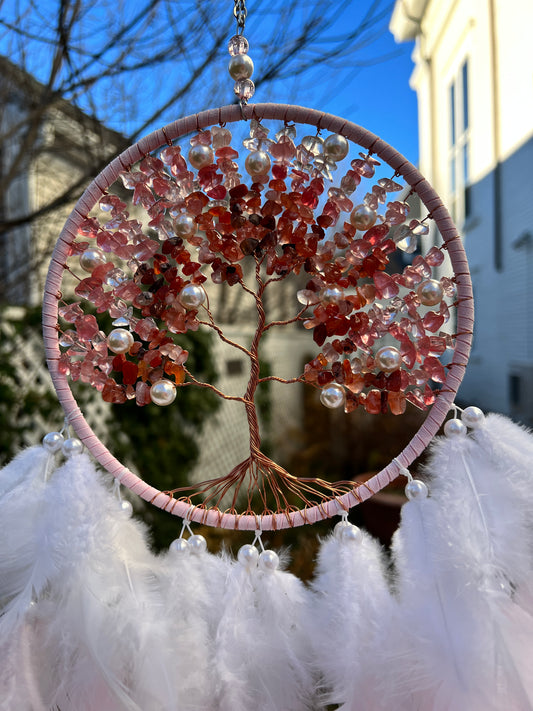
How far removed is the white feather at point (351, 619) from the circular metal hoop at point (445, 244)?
0.08 m

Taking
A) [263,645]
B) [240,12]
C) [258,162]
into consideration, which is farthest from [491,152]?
[263,645]

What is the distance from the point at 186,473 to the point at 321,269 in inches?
65.2

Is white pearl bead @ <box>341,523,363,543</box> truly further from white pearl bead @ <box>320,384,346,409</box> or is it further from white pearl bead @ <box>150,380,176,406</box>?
white pearl bead @ <box>150,380,176,406</box>

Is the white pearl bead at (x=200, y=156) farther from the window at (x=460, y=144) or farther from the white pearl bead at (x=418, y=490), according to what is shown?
the window at (x=460, y=144)

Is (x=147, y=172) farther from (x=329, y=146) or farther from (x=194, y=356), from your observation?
(x=194, y=356)

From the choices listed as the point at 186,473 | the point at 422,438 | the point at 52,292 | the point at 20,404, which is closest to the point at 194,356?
the point at 186,473

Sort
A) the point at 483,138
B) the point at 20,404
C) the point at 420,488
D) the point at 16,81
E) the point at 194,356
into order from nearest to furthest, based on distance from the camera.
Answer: the point at 420,488, the point at 20,404, the point at 16,81, the point at 194,356, the point at 483,138

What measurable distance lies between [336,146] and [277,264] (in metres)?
0.18

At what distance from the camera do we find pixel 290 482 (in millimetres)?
743

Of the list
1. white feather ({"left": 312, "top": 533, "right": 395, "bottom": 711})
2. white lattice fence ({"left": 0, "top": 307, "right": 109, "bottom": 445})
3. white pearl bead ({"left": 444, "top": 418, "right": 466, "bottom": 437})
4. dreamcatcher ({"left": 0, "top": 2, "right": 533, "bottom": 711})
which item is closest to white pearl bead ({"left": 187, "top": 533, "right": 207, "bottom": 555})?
dreamcatcher ({"left": 0, "top": 2, "right": 533, "bottom": 711})

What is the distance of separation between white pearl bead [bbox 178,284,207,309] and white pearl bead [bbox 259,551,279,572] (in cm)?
38

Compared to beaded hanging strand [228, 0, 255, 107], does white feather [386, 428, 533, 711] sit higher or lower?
lower

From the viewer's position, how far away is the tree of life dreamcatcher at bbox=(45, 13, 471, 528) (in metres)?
0.69

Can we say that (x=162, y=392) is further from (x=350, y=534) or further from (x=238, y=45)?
(x=238, y=45)
